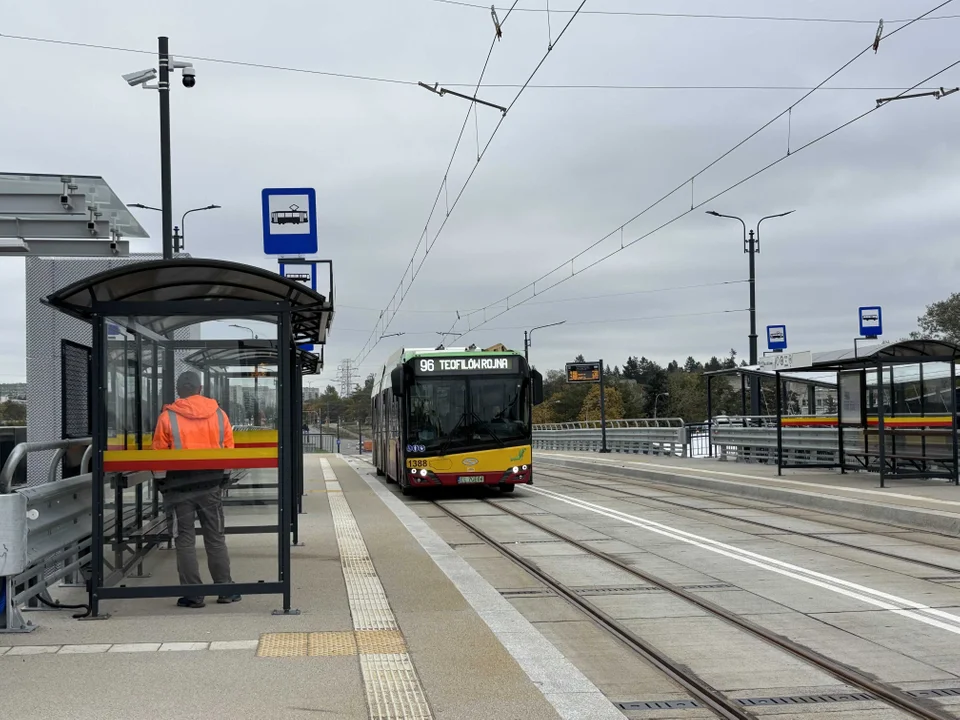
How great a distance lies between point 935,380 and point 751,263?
15.8m

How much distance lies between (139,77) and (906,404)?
1387 cm

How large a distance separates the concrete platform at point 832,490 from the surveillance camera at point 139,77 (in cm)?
1186

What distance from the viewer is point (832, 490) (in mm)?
18750

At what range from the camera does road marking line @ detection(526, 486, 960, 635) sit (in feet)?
26.3

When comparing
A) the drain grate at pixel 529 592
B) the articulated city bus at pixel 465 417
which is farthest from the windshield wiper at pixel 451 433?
the drain grate at pixel 529 592

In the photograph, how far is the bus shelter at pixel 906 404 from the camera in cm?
1875

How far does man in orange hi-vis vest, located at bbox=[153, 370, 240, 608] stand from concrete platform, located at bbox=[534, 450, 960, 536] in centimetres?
928

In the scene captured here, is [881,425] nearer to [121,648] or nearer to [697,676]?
[697,676]

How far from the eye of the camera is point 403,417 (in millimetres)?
21078

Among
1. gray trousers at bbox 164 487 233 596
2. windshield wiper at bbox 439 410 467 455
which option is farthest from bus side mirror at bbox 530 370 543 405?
gray trousers at bbox 164 487 233 596

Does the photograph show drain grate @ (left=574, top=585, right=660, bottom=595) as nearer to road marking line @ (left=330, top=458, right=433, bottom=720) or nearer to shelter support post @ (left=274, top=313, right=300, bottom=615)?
road marking line @ (left=330, top=458, right=433, bottom=720)

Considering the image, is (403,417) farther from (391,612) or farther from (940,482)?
(391,612)

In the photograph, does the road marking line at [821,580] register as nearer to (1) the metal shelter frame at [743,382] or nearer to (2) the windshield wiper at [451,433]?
(2) the windshield wiper at [451,433]

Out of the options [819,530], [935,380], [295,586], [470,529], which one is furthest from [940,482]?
[295,586]
